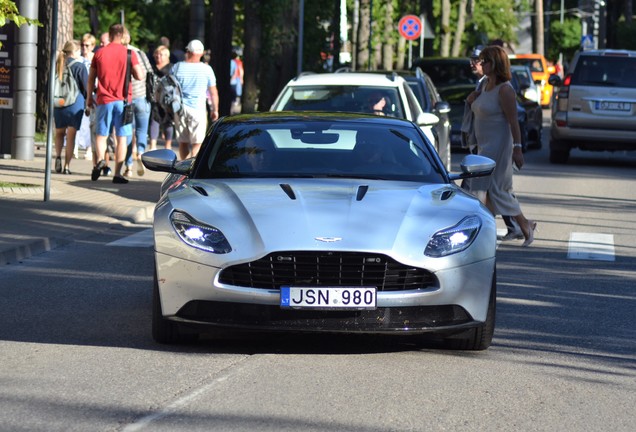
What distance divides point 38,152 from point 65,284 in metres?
13.5

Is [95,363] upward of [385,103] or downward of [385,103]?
downward

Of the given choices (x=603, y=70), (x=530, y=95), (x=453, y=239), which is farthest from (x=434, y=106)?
(x=530, y=95)

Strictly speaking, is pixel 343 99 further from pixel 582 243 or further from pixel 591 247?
pixel 591 247

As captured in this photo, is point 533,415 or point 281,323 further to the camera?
point 281,323

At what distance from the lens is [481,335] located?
28.3 ft

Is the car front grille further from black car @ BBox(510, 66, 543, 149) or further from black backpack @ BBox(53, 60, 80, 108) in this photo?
black car @ BBox(510, 66, 543, 149)

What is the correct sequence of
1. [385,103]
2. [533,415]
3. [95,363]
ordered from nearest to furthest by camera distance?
1. [533,415]
2. [95,363]
3. [385,103]

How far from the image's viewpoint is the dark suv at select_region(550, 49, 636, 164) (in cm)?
2641

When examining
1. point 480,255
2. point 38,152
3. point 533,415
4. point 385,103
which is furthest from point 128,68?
point 533,415

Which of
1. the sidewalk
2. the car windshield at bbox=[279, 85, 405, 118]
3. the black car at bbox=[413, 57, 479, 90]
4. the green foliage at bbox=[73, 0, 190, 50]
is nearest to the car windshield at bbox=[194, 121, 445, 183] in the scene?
the sidewalk

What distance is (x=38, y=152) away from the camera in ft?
80.3

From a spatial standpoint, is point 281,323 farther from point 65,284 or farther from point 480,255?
point 65,284

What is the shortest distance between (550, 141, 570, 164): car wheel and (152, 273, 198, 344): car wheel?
19.3m

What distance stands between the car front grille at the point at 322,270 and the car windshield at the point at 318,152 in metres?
1.30
